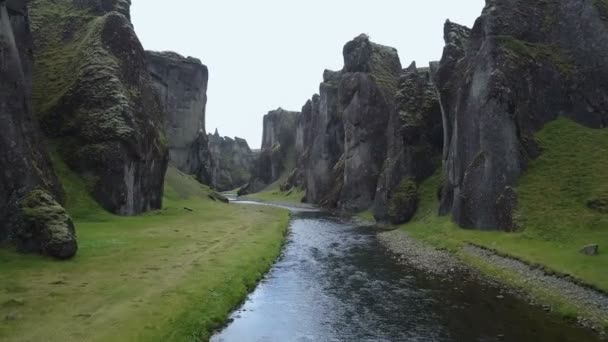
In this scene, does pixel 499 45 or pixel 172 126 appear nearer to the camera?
pixel 499 45

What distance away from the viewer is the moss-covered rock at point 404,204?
76875 millimetres

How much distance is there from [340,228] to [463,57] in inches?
1326

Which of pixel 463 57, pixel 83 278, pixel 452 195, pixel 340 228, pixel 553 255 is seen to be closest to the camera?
pixel 83 278

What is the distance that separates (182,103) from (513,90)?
125403mm

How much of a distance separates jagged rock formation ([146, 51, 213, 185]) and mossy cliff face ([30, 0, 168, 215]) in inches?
2501

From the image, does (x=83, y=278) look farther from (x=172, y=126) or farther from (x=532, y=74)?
(x=172, y=126)

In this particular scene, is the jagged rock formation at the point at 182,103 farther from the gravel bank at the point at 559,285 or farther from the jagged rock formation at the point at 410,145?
the gravel bank at the point at 559,285

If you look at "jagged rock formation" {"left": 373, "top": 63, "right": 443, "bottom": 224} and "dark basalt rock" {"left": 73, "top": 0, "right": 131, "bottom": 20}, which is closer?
"jagged rock formation" {"left": 373, "top": 63, "right": 443, "bottom": 224}

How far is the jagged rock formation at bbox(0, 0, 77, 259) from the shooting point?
3628 centimetres

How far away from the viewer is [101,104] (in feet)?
234

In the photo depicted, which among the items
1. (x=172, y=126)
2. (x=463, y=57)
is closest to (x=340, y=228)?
(x=463, y=57)

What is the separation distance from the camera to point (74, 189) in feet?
204

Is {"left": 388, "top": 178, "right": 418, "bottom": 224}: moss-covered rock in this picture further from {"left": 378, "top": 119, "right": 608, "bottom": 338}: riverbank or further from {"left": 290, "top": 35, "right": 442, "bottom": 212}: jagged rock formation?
{"left": 378, "top": 119, "right": 608, "bottom": 338}: riverbank

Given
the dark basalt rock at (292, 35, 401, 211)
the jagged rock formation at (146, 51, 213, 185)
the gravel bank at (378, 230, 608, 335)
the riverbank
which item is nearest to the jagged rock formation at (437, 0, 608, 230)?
the riverbank
